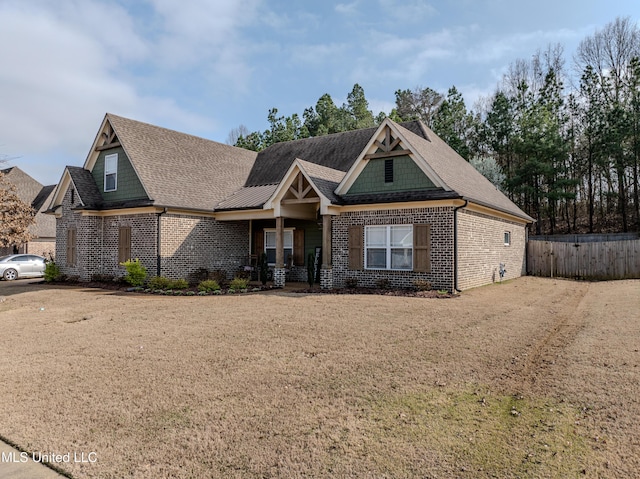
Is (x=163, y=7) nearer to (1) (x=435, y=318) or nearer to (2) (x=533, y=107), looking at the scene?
(1) (x=435, y=318)

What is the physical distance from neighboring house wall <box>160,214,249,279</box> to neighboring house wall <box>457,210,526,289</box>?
10.4 meters

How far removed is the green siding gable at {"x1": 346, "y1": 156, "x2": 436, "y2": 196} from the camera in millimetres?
14820

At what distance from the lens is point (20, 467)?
3.65 meters

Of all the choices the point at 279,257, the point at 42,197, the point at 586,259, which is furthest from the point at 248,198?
the point at 42,197

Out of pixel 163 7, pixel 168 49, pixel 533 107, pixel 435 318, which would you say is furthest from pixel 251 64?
pixel 533 107

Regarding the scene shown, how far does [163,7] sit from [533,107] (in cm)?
2989

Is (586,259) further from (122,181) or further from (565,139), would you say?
(122,181)

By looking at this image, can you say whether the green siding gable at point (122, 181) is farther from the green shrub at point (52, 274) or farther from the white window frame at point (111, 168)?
the green shrub at point (52, 274)

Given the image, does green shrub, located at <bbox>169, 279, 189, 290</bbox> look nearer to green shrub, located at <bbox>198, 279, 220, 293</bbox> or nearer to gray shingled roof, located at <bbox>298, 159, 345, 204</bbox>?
green shrub, located at <bbox>198, 279, 220, 293</bbox>

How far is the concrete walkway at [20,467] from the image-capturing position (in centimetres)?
350

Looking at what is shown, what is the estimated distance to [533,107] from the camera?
107 ft

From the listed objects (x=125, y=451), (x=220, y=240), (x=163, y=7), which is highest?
(x=163, y=7)

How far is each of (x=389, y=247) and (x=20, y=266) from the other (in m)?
Result: 21.0

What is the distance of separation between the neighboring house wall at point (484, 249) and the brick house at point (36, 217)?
2540 cm
